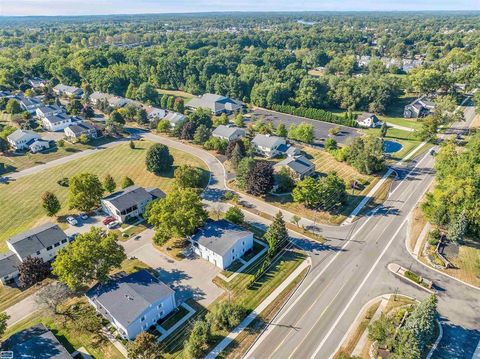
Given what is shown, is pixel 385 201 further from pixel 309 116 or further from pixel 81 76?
pixel 81 76

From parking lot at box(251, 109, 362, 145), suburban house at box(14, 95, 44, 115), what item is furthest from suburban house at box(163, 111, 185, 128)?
suburban house at box(14, 95, 44, 115)

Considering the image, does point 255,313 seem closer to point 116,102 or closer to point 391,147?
point 391,147

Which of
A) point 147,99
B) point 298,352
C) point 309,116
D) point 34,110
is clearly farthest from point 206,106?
point 298,352

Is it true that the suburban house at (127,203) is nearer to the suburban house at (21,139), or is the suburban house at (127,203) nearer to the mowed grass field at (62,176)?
the mowed grass field at (62,176)

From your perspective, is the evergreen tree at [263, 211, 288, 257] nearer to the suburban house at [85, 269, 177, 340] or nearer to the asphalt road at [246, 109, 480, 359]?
the asphalt road at [246, 109, 480, 359]

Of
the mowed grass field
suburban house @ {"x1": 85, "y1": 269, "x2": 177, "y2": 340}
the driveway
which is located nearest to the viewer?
suburban house @ {"x1": 85, "y1": 269, "x2": 177, "y2": 340}

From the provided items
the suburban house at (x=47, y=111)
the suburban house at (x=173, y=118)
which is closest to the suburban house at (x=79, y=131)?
the suburban house at (x=47, y=111)
